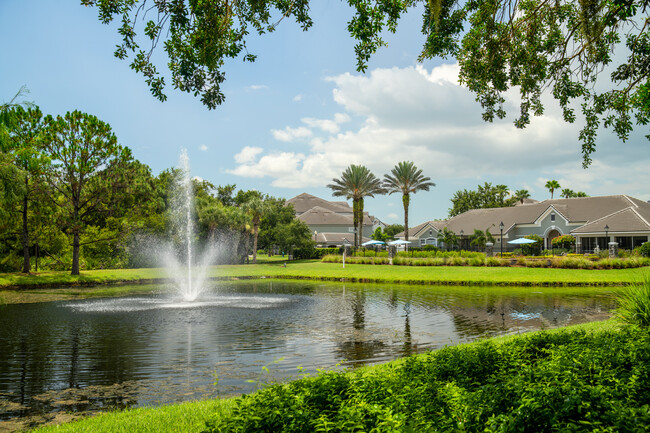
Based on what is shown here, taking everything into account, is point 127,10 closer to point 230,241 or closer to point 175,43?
point 175,43

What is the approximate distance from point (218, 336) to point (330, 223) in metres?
85.3

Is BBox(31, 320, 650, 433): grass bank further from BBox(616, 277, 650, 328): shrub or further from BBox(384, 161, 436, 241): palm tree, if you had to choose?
BBox(384, 161, 436, 241): palm tree

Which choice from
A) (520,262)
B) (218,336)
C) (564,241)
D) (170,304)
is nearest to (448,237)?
(564,241)

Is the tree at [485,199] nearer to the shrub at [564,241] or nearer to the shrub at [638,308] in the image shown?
the shrub at [564,241]

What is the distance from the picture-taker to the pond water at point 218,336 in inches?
359

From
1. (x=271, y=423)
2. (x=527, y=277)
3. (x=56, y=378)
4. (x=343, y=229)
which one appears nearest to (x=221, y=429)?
(x=271, y=423)

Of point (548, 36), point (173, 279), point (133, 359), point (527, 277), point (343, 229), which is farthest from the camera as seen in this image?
point (343, 229)

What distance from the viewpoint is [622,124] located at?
12.1 m

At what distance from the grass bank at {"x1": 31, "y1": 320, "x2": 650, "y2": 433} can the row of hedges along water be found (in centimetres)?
3581

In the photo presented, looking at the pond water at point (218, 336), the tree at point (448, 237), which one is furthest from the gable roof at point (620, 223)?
the pond water at point (218, 336)

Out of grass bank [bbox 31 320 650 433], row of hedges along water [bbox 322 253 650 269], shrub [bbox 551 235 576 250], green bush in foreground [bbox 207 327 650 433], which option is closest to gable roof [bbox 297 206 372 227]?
row of hedges along water [bbox 322 253 650 269]

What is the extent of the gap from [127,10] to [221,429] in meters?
8.28

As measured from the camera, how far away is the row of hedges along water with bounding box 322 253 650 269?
121ft

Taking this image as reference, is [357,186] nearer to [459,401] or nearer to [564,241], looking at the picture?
[564,241]
